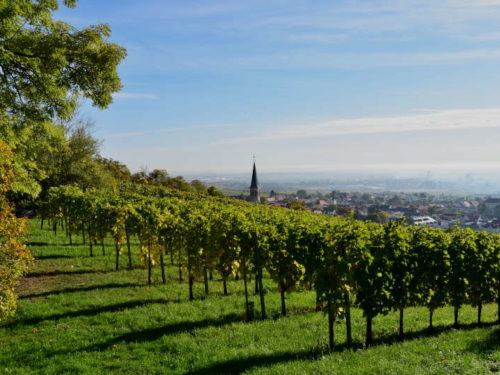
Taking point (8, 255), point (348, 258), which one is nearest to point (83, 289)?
point (8, 255)

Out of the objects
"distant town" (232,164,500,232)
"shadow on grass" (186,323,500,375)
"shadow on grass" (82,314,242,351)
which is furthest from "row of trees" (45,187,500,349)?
"shadow on grass" (82,314,242,351)

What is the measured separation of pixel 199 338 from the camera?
8.57 metres

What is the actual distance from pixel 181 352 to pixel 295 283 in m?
4.22

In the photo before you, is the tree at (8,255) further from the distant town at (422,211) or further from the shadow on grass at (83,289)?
A: the distant town at (422,211)

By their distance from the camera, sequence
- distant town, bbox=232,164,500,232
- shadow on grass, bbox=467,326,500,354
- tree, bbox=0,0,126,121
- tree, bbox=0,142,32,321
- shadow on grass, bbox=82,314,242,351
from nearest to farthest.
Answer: shadow on grass, bbox=467,326,500,354
tree, bbox=0,142,32,321
shadow on grass, bbox=82,314,242,351
tree, bbox=0,0,126,121
distant town, bbox=232,164,500,232

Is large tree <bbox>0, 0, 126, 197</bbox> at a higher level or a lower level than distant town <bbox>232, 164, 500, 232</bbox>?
higher

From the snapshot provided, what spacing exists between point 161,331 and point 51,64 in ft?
38.4

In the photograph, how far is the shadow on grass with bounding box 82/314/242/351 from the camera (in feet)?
27.3

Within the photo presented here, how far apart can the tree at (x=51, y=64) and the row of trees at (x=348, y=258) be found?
639 cm

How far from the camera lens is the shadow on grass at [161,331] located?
27.3ft

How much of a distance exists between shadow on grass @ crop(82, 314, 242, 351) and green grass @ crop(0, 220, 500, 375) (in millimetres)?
24

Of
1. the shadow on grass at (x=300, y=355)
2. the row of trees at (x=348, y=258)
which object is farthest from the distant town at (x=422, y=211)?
the shadow on grass at (x=300, y=355)

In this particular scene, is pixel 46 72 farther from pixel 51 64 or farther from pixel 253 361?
pixel 253 361

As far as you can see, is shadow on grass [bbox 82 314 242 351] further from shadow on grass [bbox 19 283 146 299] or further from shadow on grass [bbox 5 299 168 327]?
shadow on grass [bbox 19 283 146 299]
